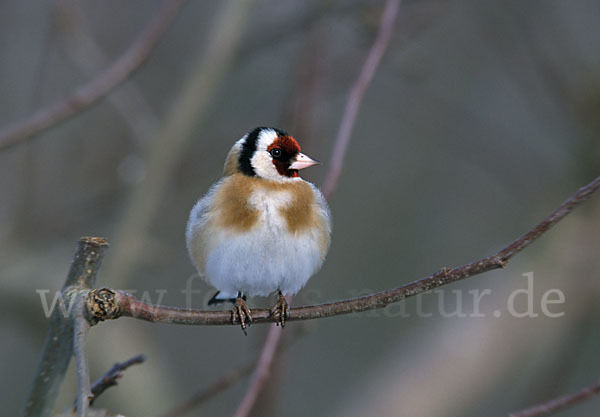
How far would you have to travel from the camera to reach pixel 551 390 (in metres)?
4.01

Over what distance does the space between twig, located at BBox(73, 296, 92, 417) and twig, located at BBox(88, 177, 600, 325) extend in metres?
0.05

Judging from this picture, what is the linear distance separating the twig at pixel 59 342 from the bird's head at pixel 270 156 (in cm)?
142

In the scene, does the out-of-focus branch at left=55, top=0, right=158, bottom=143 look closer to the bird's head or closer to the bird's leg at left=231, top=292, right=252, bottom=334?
the bird's head

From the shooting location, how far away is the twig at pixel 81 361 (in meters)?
1.42

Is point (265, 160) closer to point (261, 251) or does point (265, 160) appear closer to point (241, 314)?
point (261, 251)

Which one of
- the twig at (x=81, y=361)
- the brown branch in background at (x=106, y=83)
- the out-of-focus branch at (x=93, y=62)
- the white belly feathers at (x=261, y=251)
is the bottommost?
the twig at (x=81, y=361)

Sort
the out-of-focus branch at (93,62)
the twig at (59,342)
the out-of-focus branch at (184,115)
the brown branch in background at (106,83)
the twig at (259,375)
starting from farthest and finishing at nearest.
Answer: the out-of-focus branch at (93,62)
the out-of-focus branch at (184,115)
the brown branch in background at (106,83)
the twig at (259,375)
the twig at (59,342)

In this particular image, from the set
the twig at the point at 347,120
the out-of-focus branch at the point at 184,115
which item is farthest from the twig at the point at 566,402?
the out-of-focus branch at the point at 184,115

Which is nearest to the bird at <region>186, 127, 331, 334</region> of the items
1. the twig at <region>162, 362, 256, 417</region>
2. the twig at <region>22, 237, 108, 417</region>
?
the twig at <region>162, 362, 256, 417</region>

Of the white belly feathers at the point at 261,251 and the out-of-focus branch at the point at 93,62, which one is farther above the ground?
the out-of-focus branch at the point at 93,62

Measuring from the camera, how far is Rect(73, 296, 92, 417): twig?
1.42 m

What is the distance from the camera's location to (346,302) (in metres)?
2.00

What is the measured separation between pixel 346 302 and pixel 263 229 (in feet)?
3.35

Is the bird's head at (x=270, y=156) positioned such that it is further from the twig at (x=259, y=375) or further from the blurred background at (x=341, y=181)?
the twig at (x=259, y=375)
